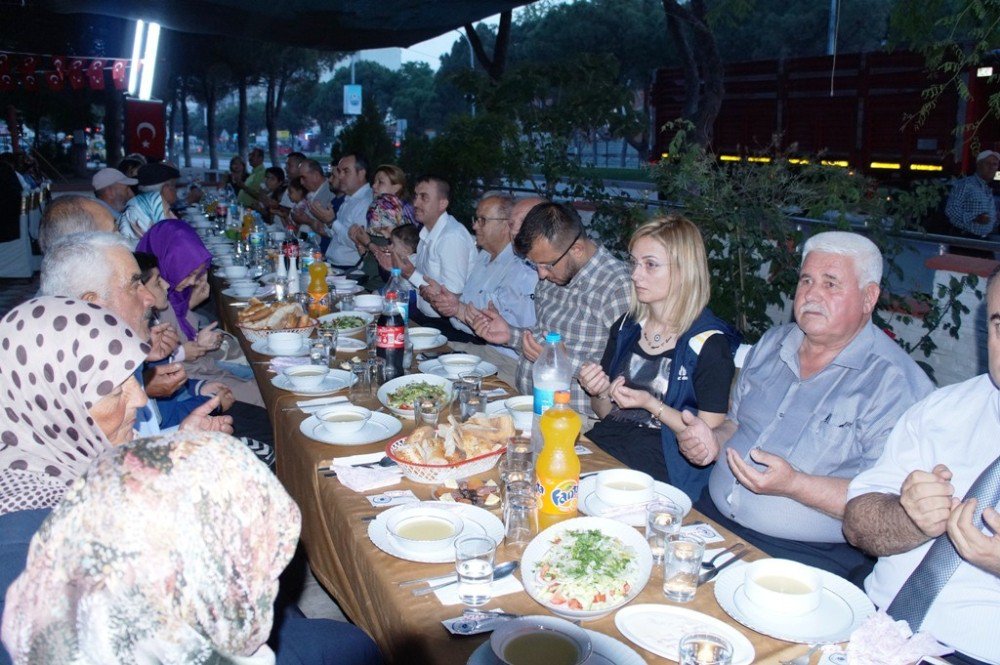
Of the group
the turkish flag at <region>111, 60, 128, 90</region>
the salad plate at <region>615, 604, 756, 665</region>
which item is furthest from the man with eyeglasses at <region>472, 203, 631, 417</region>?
the turkish flag at <region>111, 60, 128, 90</region>

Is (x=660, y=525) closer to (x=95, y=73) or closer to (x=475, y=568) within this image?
(x=475, y=568)

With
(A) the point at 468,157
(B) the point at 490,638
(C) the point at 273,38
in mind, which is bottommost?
(B) the point at 490,638

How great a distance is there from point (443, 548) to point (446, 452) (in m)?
0.49

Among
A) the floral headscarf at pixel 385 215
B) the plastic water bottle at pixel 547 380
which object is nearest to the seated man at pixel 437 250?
the floral headscarf at pixel 385 215

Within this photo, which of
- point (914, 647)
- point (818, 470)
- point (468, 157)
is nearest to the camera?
point (914, 647)

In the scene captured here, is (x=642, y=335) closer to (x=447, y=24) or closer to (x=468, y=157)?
(x=447, y=24)

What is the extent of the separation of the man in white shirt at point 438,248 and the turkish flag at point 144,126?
14876 mm

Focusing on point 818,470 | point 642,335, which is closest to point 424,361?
point 642,335

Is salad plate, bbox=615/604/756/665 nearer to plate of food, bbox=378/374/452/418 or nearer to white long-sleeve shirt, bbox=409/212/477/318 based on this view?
plate of food, bbox=378/374/452/418

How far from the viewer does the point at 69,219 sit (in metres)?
4.04

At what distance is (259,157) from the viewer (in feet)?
47.7

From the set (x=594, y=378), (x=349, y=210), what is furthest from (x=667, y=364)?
(x=349, y=210)

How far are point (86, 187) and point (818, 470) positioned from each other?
16.9 m

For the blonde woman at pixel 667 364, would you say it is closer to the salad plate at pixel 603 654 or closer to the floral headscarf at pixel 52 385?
the salad plate at pixel 603 654
